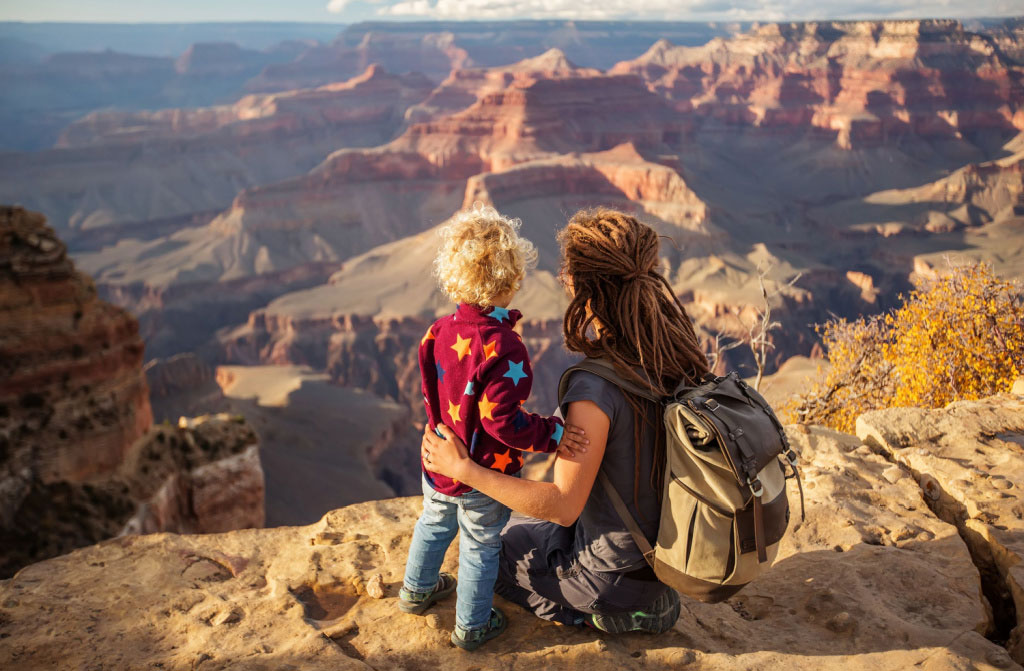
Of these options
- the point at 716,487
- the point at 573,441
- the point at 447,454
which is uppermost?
the point at 573,441

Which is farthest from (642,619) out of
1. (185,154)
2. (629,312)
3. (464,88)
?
(464,88)

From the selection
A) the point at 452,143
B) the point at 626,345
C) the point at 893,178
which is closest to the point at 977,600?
the point at 626,345

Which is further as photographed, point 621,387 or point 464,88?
point 464,88

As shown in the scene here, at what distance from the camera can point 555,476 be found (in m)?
3.73

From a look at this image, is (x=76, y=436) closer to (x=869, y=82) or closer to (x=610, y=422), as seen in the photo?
(x=610, y=422)

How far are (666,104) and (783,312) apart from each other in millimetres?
59894

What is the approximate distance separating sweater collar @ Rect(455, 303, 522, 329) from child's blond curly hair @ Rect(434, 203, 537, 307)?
4 cm

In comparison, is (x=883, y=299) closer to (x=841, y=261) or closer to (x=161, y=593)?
(x=841, y=261)

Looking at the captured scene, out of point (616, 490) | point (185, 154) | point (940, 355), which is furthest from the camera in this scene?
point (185, 154)

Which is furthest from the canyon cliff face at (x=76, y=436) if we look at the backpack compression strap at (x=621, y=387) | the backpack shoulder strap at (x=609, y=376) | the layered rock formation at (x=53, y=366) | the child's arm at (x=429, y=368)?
the backpack shoulder strap at (x=609, y=376)

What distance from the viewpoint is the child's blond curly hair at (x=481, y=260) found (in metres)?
3.85

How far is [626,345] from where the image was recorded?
391 centimetres

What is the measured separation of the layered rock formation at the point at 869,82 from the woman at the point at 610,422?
11248 centimetres

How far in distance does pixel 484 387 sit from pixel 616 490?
0.89 m
